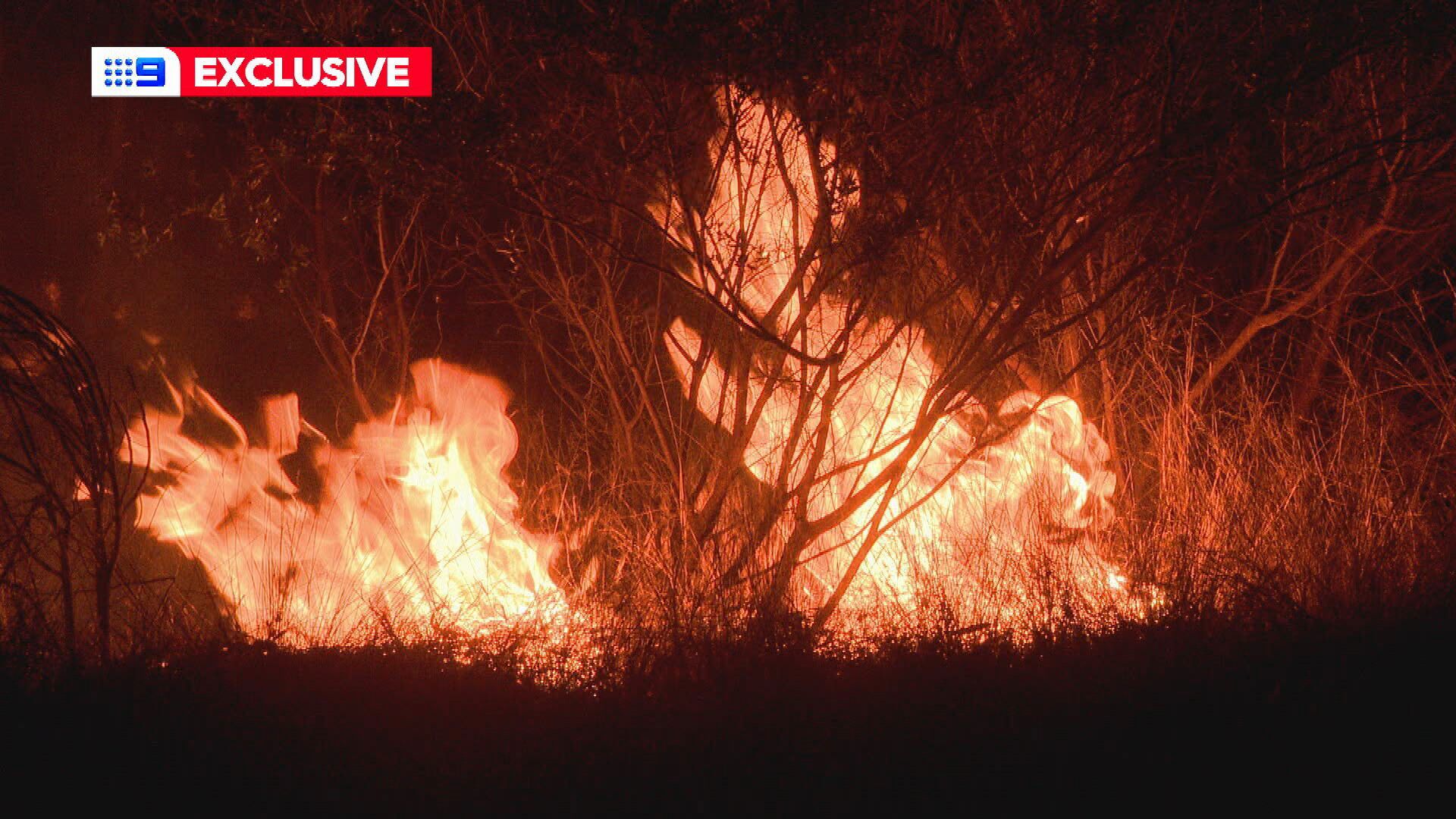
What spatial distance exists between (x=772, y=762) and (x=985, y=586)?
2.64m

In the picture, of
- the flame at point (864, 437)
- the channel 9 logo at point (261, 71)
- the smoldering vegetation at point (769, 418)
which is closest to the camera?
the smoldering vegetation at point (769, 418)

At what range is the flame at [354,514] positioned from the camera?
24.7ft

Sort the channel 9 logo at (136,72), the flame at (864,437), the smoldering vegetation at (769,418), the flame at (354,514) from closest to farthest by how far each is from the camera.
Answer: the smoldering vegetation at (769,418) → the flame at (864,437) → the flame at (354,514) → the channel 9 logo at (136,72)

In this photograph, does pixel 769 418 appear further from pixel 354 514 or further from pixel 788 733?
pixel 788 733

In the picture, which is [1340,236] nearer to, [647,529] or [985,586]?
[985,586]

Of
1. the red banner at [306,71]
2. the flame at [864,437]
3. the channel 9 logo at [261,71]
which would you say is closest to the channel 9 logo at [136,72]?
the channel 9 logo at [261,71]

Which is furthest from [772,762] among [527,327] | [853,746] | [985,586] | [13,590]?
[527,327]

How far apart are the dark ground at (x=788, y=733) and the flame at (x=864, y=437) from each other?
1207mm

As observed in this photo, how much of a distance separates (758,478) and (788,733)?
261 cm

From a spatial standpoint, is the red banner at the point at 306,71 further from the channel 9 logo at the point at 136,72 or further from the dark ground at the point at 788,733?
the dark ground at the point at 788,733

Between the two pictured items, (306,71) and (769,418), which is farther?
(769,418)

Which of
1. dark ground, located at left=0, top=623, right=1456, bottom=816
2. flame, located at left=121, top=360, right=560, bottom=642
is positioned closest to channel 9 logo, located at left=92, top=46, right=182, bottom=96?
flame, located at left=121, top=360, right=560, bottom=642

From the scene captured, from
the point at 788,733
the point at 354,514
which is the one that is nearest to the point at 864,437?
the point at 788,733

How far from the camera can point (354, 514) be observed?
8039 mm
